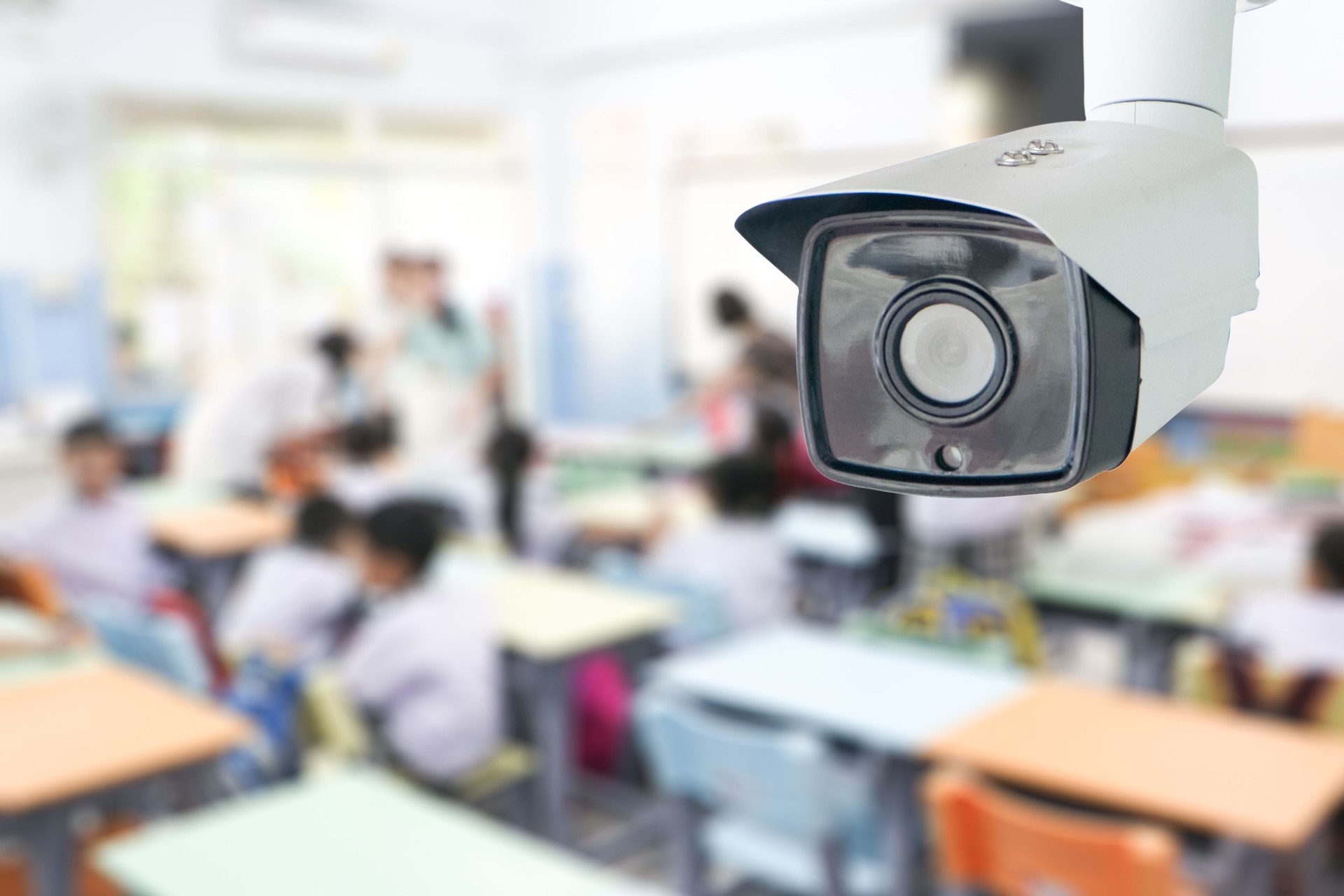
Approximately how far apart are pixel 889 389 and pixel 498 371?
363 inches

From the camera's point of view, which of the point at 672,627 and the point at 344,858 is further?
the point at 672,627

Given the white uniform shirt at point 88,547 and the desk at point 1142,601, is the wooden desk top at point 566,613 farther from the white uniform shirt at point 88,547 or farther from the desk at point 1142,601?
the white uniform shirt at point 88,547

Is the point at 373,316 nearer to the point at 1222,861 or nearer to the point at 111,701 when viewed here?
the point at 111,701

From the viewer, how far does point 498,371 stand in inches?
381

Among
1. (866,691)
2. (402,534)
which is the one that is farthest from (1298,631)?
(402,534)

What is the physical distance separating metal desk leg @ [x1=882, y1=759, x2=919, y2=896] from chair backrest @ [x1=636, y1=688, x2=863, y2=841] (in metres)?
0.08

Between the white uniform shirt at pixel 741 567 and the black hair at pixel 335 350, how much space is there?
251 centimetres

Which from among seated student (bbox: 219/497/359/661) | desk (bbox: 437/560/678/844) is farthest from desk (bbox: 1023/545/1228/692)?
seated student (bbox: 219/497/359/661)

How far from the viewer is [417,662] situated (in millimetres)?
2881

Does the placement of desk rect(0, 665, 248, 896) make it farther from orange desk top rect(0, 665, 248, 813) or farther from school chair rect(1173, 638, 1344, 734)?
school chair rect(1173, 638, 1344, 734)

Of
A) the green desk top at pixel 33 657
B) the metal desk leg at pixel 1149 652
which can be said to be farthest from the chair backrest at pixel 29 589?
the metal desk leg at pixel 1149 652

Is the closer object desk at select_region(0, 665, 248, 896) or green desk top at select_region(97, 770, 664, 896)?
green desk top at select_region(97, 770, 664, 896)

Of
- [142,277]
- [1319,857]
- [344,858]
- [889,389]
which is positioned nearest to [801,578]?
[1319,857]

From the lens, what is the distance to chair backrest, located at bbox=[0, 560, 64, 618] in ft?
12.2
